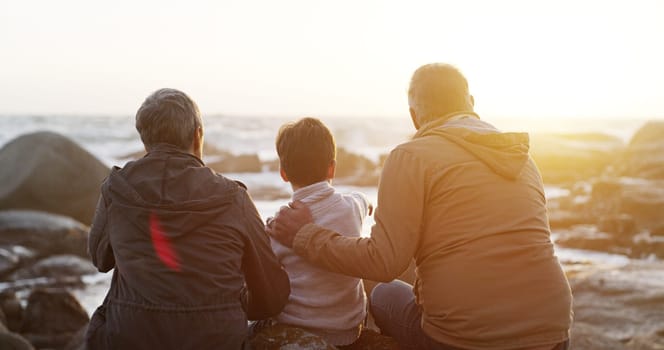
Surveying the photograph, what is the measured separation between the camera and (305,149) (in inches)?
137

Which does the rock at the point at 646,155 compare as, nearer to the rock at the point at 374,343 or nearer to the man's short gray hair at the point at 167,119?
the rock at the point at 374,343

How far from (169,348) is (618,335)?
458 centimetres

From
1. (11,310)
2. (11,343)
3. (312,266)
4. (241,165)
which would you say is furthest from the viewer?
(241,165)

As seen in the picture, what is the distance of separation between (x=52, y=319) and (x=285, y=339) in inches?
178

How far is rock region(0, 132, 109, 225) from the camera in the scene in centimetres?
1332

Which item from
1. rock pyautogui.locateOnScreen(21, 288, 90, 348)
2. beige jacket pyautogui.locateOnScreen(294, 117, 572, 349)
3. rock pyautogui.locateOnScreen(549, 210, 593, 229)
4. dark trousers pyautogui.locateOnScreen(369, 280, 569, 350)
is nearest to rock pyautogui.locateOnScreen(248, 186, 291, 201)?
rock pyautogui.locateOnScreen(549, 210, 593, 229)

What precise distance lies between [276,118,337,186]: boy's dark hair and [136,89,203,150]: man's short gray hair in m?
0.45

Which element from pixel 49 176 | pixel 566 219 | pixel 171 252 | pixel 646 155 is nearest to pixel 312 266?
pixel 171 252

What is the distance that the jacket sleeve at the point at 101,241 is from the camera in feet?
10.7

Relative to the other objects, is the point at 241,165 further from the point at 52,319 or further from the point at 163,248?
the point at 163,248

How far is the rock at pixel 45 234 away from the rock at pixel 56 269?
88cm

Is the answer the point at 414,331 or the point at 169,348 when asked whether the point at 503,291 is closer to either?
the point at 414,331

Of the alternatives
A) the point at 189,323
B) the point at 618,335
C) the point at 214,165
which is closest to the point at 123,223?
the point at 189,323

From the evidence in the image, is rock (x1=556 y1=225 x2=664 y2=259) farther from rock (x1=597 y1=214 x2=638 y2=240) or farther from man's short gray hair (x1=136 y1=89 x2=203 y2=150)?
man's short gray hair (x1=136 y1=89 x2=203 y2=150)
